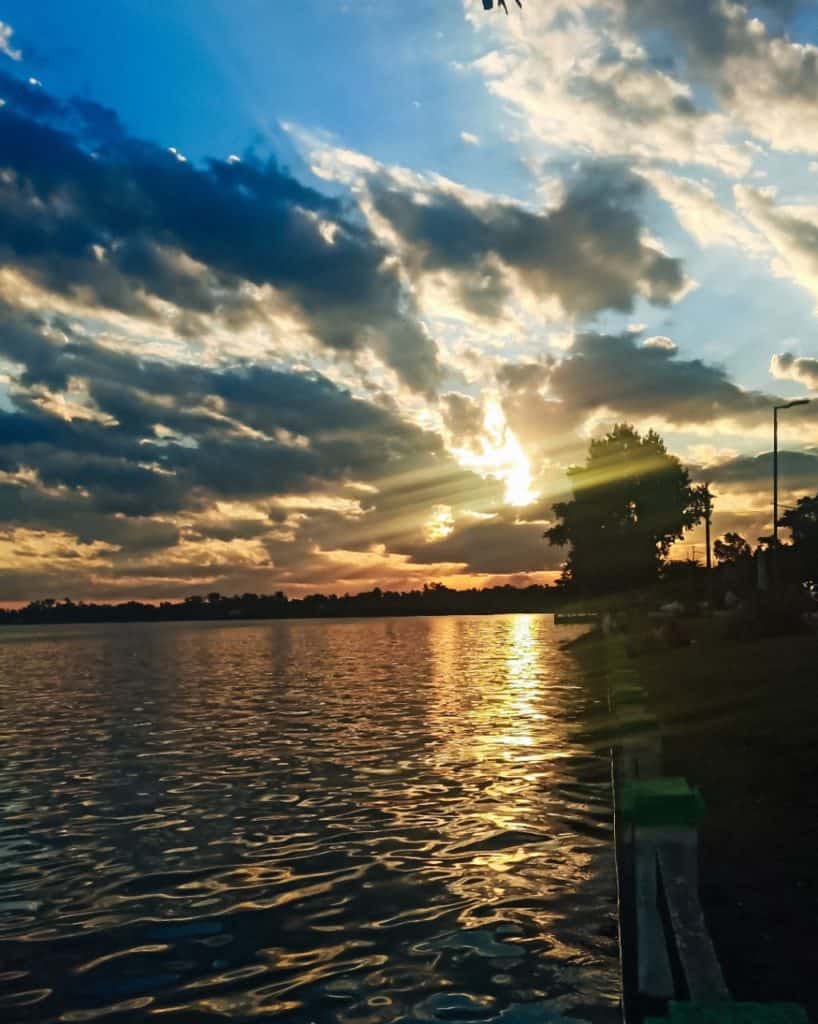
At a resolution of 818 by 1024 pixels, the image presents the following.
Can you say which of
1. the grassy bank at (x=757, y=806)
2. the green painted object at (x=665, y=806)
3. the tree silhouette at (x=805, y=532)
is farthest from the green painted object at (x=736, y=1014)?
the tree silhouette at (x=805, y=532)

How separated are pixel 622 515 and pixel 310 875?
7575cm

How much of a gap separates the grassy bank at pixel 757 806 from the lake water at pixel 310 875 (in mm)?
1214

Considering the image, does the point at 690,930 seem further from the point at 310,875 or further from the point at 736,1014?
the point at 310,875

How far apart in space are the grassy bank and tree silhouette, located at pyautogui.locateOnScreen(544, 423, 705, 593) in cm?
5423

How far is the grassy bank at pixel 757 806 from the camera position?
25.9 feet

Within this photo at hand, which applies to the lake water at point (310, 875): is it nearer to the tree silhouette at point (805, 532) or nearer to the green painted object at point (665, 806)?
the green painted object at point (665, 806)

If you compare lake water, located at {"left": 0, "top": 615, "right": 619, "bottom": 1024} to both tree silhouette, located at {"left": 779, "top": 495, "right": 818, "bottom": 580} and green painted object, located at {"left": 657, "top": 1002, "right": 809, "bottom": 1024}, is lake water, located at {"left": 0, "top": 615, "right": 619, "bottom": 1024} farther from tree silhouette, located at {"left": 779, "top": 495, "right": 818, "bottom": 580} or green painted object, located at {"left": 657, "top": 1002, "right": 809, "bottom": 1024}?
tree silhouette, located at {"left": 779, "top": 495, "right": 818, "bottom": 580}

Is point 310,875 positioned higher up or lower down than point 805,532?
lower down

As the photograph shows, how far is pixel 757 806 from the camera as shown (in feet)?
42.4

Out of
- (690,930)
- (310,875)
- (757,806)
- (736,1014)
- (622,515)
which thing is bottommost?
(310,875)

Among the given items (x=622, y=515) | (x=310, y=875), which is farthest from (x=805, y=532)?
(x=310, y=875)

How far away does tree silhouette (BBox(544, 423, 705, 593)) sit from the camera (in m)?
83.0

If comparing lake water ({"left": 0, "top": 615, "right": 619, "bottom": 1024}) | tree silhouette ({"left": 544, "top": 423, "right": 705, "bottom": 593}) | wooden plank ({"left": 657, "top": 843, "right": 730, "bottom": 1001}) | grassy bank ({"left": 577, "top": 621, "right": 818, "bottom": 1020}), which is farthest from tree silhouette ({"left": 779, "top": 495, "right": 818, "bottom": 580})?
wooden plank ({"left": 657, "top": 843, "right": 730, "bottom": 1001})

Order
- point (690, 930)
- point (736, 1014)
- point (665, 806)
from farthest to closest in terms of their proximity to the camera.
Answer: point (665, 806), point (690, 930), point (736, 1014)
